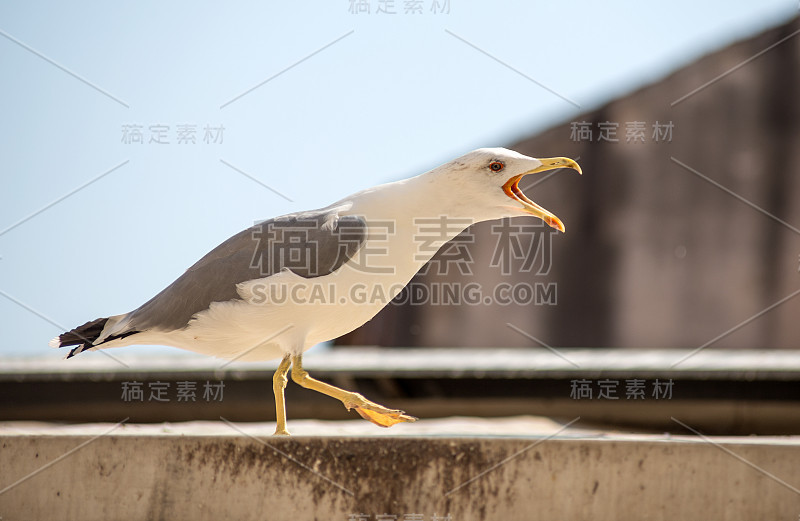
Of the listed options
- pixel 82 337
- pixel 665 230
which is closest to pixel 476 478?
pixel 82 337

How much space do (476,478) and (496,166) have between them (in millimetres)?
1982

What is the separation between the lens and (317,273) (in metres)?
4.28

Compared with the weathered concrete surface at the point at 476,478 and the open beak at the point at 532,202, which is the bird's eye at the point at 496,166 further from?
the weathered concrete surface at the point at 476,478

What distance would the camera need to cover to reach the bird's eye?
4.60 meters

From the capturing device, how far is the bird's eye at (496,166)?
460 cm

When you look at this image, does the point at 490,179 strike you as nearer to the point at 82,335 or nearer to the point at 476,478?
the point at 476,478

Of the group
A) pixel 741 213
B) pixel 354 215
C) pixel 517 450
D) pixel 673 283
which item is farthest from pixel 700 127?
pixel 517 450

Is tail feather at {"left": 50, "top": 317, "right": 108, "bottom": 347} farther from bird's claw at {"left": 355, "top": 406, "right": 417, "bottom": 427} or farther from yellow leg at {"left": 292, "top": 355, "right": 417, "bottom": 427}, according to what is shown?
bird's claw at {"left": 355, "top": 406, "right": 417, "bottom": 427}

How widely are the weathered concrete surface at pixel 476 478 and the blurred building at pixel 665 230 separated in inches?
264

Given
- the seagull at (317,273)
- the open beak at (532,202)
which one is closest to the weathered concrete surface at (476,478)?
the seagull at (317,273)

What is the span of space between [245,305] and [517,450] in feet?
6.02

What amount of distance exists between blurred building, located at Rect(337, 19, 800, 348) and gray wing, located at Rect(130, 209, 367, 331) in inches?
226

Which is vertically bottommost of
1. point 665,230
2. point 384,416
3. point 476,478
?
point 476,478

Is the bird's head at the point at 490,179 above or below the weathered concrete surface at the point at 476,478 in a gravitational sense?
above
